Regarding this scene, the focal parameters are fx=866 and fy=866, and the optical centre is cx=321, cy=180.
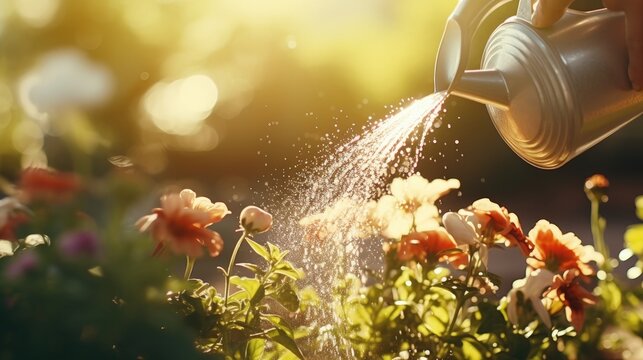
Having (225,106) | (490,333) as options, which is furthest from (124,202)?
(225,106)

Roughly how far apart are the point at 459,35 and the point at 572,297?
0.36m

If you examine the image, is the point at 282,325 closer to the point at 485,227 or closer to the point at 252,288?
the point at 252,288

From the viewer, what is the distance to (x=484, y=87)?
4.14 ft

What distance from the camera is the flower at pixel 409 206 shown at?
1.20 metres

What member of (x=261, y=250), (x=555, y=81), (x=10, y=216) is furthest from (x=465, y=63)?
(x=10, y=216)

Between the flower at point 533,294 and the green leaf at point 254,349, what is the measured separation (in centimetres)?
31

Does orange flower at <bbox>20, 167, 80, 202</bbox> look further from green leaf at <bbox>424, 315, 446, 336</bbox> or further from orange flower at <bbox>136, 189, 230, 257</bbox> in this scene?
green leaf at <bbox>424, 315, 446, 336</bbox>

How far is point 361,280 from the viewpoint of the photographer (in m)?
1.35

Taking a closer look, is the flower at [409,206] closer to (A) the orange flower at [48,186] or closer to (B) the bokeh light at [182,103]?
(A) the orange flower at [48,186]

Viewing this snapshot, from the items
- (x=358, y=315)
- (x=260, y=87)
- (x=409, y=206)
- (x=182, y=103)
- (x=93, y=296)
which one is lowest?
(x=182, y=103)

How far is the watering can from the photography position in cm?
121

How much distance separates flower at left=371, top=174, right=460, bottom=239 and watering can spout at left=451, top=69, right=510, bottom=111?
0.45 feet

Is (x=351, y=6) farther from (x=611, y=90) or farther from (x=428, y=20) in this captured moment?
(x=611, y=90)

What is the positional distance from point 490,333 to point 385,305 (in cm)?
17
